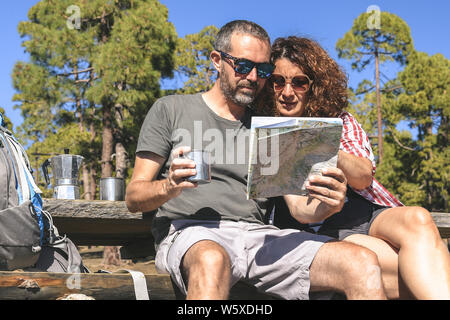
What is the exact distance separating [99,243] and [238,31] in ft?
7.87

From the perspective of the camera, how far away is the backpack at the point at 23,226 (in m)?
1.95

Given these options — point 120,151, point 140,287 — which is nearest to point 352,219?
point 140,287

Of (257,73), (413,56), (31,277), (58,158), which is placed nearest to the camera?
(31,277)

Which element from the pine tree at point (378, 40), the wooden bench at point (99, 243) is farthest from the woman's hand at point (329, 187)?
the pine tree at point (378, 40)

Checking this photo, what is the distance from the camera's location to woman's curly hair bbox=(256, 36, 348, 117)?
8.10 ft

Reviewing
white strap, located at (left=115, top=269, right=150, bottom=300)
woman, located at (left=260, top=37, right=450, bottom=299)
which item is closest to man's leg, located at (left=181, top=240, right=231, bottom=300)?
white strap, located at (left=115, top=269, right=150, bottom=300)

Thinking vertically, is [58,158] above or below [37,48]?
below

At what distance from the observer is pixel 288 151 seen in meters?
1.78

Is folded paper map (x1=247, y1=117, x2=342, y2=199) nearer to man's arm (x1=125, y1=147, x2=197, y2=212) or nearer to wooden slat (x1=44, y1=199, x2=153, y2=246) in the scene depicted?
man's arm (x1=125, y1=147, x2=197, y2=212)

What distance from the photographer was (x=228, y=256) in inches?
71.3

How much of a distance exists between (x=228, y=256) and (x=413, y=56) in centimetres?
1853

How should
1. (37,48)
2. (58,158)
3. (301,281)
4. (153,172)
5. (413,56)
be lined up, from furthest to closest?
(413,56), (37,48), (58,158), (153,172), (301,281)
